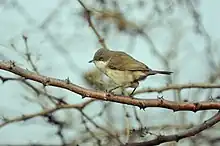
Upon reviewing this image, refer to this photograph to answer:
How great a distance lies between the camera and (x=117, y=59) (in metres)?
2.92

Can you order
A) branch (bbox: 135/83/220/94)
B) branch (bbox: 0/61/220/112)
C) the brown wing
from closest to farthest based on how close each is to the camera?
branch (bbox: 0/61/220/112) < branch (bbox: 135/83/220/94) < the brown wing

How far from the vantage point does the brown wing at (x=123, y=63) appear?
9.34 ft

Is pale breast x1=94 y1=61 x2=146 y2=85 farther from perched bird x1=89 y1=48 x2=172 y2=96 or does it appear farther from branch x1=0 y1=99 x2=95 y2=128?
branch x1=0 y1=99 x2=95 y2=128

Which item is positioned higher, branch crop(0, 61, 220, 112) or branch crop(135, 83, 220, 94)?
branch crop(135, 83, 220, 94)

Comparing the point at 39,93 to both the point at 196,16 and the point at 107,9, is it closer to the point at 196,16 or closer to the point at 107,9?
the point at 107,9

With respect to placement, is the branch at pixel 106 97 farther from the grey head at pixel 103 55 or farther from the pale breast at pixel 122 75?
the grey head at pixel 103 55

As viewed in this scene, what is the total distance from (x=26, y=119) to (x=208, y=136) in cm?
139

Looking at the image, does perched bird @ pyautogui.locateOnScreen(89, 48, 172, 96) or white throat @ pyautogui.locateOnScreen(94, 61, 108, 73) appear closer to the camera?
perched bird @ pyautogui.locateOnScreen(89, 48, 172, 96)

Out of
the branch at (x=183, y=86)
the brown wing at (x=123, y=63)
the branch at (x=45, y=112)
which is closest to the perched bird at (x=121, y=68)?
the brown wing at (x=123, y=63)

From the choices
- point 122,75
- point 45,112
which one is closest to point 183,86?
point 122,75

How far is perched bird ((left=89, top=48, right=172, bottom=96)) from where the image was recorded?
2.78m

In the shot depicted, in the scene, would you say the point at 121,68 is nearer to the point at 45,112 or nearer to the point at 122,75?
the point at 122,75

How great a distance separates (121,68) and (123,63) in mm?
40

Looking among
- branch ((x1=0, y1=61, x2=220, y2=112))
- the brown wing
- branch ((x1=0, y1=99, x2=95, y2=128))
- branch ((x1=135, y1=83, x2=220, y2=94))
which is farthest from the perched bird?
branch ((x1=0, y1=61, x2=220, y2=112))
